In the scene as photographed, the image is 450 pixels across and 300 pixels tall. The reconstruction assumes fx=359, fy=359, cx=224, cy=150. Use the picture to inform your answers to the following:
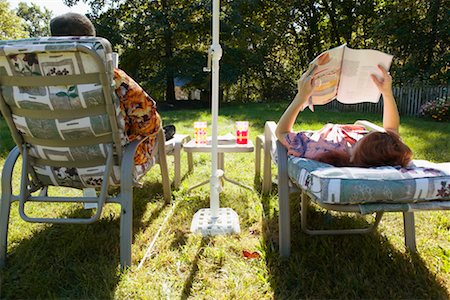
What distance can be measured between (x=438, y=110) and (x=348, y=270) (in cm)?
756

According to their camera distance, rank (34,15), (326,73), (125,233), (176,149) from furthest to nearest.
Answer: (34,15) → (176,149) → (326,73) → (125,233)

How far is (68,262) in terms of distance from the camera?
208 cm

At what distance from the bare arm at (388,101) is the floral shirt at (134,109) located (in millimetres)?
1402

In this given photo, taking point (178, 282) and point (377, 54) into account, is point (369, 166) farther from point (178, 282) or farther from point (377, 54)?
point (178, 282)

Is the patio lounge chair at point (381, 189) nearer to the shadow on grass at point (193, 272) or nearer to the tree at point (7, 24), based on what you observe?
the shadow on grass at point (193, 272)

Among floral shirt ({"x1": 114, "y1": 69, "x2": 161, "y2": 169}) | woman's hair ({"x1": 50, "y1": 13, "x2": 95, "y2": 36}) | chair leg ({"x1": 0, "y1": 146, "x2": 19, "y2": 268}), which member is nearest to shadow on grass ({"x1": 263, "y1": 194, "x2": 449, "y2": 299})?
floral shirt ({"x1": 114, "y1": 69, "x2": 161, "y2": 169})

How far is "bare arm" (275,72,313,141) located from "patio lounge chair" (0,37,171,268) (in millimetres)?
894

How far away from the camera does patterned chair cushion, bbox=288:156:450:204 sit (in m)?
1.57

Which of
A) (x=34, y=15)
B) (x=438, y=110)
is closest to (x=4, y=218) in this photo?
(x=438, y=110)

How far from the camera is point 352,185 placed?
5.12 ft

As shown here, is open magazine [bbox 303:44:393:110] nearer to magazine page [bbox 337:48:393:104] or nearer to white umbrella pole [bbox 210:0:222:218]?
magazine page [bbox 337:48:393:104]

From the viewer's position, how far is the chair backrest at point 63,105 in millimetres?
1731

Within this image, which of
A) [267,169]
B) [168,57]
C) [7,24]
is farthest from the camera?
[7,24]

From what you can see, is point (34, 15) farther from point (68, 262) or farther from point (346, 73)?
point (346, 73)
